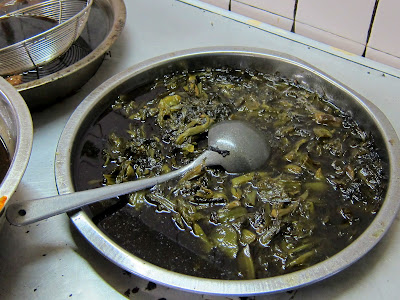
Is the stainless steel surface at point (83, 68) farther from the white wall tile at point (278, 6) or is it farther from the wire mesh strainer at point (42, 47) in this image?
the white wall tile at point (278, 6)

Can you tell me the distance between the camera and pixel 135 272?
35.7 inches

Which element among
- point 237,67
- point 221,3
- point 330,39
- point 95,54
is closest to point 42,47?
point 95,54

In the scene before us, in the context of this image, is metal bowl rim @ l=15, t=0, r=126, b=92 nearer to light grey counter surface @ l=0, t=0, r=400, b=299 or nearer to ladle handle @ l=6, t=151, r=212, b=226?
light grey counter surface @ l=0, t=0, r=400, b=299

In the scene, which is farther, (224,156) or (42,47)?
(42,47)

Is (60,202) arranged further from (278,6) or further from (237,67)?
(278,6)

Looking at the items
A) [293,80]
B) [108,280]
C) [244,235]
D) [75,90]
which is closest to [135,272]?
[108,280]

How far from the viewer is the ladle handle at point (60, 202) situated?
0.92m

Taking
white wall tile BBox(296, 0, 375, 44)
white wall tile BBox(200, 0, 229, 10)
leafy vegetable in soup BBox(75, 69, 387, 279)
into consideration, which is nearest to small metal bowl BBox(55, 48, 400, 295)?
leafy vegetable in soup BBox(75, 69, 387, 279)

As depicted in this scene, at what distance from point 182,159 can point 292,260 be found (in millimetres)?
422

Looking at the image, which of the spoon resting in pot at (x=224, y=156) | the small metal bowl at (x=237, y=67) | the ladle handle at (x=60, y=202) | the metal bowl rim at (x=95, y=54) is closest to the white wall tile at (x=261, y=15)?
the small metal bowl at (x=237, y=67)

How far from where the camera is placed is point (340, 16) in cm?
148

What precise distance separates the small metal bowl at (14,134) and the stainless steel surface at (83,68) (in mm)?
172

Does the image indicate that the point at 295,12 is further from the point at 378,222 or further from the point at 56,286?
the point at 56,286

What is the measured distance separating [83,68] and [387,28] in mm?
1009
